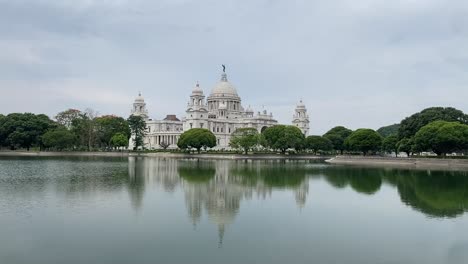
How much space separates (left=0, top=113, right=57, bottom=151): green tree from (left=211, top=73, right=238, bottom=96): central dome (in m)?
47.6

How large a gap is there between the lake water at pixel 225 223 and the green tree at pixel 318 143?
207 feet

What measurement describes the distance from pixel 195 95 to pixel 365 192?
84.4 metres

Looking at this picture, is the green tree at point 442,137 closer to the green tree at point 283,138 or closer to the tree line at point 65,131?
the green tree at point 283,138

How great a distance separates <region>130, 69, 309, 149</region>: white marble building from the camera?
114250 mm

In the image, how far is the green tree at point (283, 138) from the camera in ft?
294

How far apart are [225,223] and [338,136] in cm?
8752

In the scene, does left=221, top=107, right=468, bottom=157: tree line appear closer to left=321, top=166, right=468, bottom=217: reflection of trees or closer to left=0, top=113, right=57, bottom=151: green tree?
left=321, top=166, right=468, bottom=217: reflection of trees

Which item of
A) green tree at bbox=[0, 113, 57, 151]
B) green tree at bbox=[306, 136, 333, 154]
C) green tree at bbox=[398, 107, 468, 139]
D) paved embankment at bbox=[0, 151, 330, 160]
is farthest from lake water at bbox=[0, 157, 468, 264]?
Answer: green tree at bbox=[306, 136, 333, 154]

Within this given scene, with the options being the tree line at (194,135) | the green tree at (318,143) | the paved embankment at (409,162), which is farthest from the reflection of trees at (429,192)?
the green tree at (318,143)

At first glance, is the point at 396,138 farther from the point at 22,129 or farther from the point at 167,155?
the point at 22,129

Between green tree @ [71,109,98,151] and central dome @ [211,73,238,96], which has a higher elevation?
central dome @ [211,73,238,96]

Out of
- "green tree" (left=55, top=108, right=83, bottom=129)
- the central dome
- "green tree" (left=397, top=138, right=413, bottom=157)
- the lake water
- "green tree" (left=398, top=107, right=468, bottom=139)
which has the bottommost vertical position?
the lake water

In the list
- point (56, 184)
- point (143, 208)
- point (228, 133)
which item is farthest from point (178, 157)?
point (143, 208)

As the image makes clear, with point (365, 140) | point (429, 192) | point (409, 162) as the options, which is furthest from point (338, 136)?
point (429, 192)
